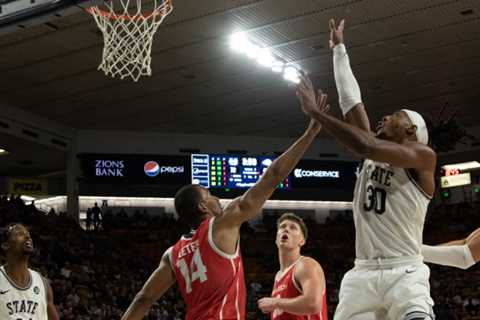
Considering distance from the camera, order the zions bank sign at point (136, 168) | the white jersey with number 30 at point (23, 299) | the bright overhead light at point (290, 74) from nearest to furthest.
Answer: the white jersey with number 30 at point (23, 299)
the bright overhead light at point (290, 74)
the zions bank sign at point (136, 168)

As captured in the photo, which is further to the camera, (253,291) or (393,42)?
(253,291)

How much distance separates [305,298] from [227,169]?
15.7m

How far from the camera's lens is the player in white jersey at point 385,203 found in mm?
4062

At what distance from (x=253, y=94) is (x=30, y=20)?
1123 centimetres

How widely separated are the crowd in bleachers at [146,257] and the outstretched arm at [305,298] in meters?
9.37

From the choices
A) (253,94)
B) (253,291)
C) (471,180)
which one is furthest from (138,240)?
(471,180)

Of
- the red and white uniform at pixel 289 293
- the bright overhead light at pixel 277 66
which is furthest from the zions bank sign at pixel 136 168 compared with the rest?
the red and white uniform at pixel 289 293

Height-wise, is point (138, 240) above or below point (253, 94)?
below

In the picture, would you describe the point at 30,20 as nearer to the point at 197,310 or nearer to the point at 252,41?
the point at 197,310

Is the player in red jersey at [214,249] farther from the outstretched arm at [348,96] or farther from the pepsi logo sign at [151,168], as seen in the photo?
the pepsi logo sign at [151,168]

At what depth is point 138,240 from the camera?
21.5 metres

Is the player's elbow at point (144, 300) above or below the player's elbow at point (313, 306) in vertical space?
above

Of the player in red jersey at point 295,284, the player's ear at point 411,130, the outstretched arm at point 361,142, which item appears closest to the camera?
the outstretched arm at point 361,142

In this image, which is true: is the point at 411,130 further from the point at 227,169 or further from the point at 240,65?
the point at 227,169
